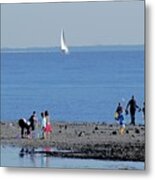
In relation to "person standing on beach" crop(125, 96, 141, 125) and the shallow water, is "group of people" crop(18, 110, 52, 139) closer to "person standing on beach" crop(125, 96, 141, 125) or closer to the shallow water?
the shallow water

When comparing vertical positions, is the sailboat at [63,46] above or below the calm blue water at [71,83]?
above

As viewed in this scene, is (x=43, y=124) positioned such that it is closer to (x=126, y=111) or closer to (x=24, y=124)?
(x=24, y=124)

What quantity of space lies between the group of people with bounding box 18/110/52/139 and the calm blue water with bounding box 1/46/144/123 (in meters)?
0.02

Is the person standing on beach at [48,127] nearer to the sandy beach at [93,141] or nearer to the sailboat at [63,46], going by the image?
the sandy beach at [93,141]

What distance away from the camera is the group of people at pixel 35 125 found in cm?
223

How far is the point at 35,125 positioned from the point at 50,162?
0.14 m

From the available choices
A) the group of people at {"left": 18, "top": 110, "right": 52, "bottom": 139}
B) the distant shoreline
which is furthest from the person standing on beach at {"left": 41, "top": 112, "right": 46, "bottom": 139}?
the distant shoreline

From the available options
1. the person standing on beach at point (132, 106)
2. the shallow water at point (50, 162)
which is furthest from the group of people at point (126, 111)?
the shallow water at point (50, 162)

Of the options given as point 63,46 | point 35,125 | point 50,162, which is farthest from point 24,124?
point 63,46

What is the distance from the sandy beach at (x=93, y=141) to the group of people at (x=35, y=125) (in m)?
0.02

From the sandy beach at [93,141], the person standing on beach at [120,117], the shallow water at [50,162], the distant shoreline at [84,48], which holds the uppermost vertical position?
the distant shoreline at [84,48]

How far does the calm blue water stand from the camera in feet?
7.17

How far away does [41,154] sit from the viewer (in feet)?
7.39

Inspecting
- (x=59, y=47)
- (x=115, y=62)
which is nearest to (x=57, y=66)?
(x=59, y=47)
